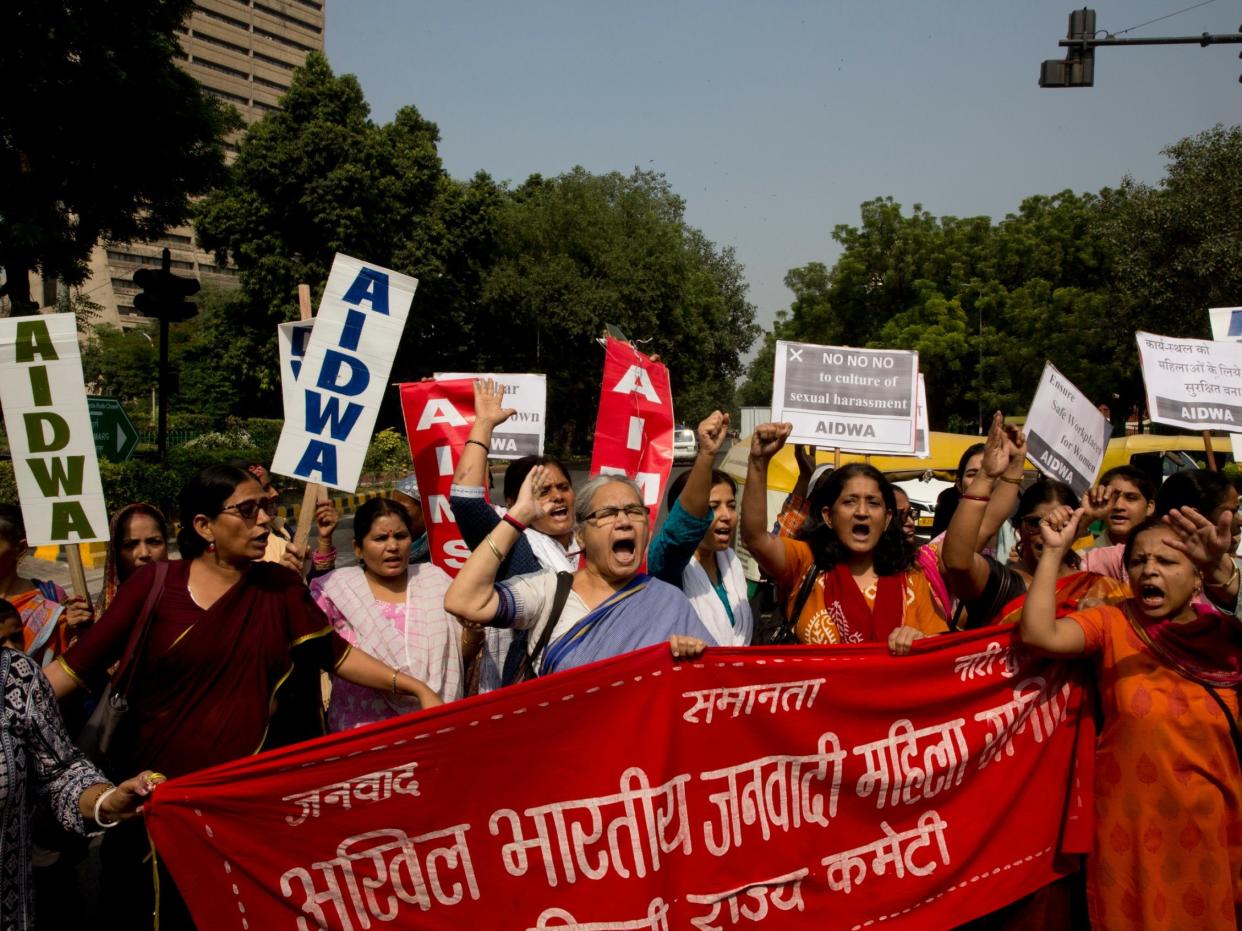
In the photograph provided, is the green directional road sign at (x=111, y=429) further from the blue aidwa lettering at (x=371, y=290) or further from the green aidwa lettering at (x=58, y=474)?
the blue aidwa lettering at (x=371, y=290)

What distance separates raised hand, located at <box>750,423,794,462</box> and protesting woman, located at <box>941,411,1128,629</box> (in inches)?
24.5

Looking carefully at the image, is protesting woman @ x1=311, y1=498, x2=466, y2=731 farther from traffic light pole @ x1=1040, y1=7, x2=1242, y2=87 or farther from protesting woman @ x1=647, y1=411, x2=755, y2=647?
traffic light pole @ x1=1040, y1=7, x2=1242, y2=87

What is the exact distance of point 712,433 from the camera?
150 inches

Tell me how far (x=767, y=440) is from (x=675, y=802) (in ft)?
4.19

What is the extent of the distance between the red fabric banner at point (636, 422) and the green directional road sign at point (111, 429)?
6.55 m

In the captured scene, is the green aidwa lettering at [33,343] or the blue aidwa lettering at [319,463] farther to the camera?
the blue aidwa lettering at [319,463]

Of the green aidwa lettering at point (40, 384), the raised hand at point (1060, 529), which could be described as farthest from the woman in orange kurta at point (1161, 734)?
the green aidwa lettering at point (40, 384)

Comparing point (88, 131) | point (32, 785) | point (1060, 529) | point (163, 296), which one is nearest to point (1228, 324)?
point (1060, 529)

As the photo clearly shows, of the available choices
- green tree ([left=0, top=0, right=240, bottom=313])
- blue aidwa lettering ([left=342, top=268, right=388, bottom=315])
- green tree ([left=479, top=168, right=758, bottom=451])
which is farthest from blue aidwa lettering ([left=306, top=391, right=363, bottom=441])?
green tree ([left=479, top=168, right=758, bottom=451])

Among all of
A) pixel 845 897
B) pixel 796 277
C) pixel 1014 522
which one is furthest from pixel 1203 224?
pixel 796 277

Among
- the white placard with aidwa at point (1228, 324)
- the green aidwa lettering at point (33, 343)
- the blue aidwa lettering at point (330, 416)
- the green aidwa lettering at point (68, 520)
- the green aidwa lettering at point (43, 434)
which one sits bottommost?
the green aidwa lettering at point (68, 520)

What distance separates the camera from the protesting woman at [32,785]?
2656 millimetres

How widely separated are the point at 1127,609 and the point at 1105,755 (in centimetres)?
43

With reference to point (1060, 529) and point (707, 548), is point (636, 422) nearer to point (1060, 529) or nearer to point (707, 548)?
point (707, 548)
